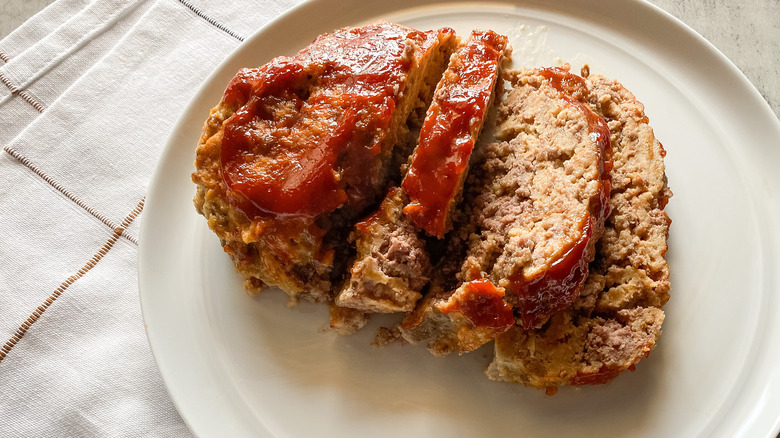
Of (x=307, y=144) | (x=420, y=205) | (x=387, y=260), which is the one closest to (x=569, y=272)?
(x=420, y=205)

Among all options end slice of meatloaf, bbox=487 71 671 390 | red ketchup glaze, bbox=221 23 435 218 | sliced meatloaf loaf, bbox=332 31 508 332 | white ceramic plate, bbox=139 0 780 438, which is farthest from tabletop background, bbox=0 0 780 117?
red ketchup glaze, bbox=221 23 435 218

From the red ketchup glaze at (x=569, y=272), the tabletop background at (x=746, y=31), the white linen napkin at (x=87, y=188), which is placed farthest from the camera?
the tabletop background at (x=746, y=31)

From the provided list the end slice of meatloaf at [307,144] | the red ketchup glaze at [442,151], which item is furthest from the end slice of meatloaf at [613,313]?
the end slice of meatloaf at [307,144]

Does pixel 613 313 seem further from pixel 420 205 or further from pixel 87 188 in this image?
pixel 87 188

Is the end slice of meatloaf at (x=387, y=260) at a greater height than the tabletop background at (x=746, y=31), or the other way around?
the tabletop background at (x=746, y=31)

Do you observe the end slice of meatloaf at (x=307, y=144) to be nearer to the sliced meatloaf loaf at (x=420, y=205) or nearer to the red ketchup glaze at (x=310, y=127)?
the red ketchup glaze at (x=310, y=127)

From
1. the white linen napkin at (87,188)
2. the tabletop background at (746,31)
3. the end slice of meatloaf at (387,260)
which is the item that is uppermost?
the tabletop background at (746,31)
